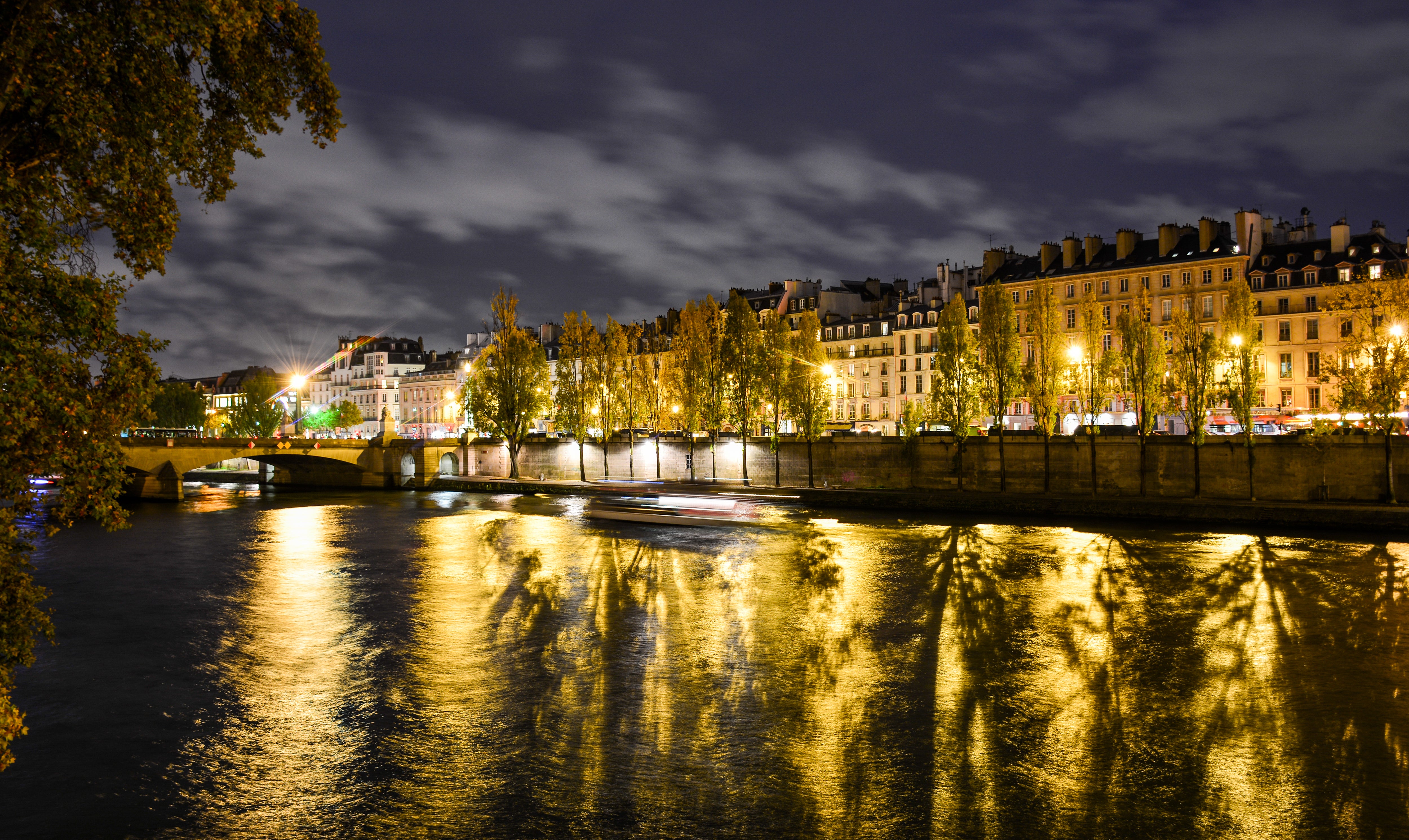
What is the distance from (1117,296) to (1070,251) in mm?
7265

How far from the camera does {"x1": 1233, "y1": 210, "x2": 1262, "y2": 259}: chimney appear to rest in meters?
83.4

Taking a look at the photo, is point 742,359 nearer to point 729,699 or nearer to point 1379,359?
point 1379,359

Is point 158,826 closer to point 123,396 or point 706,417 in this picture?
point 123,396

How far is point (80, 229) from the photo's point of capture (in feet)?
30.7

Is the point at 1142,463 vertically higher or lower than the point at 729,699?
higher

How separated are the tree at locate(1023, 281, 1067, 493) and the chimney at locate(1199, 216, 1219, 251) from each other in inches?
1138

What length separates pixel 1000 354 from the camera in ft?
204

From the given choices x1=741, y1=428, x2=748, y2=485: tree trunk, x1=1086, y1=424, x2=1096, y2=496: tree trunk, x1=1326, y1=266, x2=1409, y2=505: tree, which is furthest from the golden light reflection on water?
x1=741, y1=428, x2=748, y2=485: tree trunk

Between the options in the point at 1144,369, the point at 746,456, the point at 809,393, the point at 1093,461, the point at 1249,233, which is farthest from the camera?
the point at 1249,233

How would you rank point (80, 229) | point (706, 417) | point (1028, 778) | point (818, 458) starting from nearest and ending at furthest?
point (80, 229) < point (1028, 778) < point (818, 458) < point (706, 417)

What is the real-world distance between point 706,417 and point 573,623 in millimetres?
49142

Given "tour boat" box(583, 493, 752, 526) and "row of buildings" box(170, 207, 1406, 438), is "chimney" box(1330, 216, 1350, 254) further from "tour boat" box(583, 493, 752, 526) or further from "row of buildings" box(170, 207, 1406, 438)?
"tour boat" box(583, 493, 752, 526)

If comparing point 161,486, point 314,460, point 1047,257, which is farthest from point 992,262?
point 161,486

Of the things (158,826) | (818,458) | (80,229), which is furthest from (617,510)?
(80,229)
